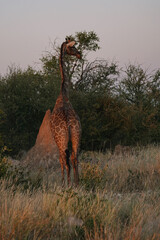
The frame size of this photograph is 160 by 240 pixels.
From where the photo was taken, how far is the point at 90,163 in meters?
9.88

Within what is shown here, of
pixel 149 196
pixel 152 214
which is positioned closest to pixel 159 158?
pixel 149 196

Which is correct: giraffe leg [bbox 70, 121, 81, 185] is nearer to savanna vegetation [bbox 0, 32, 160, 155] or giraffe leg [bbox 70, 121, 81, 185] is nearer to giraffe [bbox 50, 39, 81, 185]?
giraffe [bbox 50, 39, 81, 185]

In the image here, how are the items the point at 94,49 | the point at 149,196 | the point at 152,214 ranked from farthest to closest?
the point at 94,49 → the point at 149,196 → the point at 152,214

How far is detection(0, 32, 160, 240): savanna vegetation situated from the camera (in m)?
4.15

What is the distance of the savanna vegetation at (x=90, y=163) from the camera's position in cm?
415

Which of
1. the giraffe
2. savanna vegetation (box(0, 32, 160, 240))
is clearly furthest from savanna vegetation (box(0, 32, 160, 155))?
the giraffe

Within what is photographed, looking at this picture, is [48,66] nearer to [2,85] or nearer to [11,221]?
[2,85]

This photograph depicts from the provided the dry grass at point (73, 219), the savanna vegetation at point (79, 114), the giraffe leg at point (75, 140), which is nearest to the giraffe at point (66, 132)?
the giraffe leg at point (75, 140)

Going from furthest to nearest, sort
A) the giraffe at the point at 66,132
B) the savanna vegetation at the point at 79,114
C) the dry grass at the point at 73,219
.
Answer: the savanna vegetation at the point at 79,114 → the giraffe at the point at 66,132 → the dry grass at the point at 73,219

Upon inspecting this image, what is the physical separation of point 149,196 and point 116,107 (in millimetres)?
8168

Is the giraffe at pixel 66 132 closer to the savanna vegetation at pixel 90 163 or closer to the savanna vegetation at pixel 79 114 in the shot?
the savanna vegetation at pixel 90 163

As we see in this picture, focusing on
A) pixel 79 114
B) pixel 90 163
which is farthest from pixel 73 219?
pixel 79 114

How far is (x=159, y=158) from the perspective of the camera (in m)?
9.48

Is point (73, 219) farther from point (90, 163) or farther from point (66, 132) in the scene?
point (90, 163)
